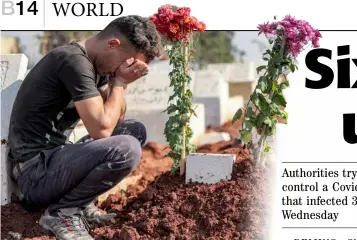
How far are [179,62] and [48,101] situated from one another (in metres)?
0.94

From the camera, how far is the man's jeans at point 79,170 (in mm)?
3598

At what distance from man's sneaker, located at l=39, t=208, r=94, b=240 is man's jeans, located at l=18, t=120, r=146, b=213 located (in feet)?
0.14

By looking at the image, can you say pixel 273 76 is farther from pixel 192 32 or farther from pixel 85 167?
pixel 85 167

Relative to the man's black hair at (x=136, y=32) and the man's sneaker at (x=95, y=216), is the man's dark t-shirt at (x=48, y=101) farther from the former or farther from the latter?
the man's sneaker at (x=95, y=216)

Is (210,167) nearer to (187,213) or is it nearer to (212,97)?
(187,213)

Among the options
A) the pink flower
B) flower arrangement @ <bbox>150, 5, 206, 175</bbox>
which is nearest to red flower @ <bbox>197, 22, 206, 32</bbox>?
flower arrangement @ <bbox>150, 5, 206, 175</bbox>

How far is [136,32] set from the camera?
12.2 ft

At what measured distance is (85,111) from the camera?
3.54 metres

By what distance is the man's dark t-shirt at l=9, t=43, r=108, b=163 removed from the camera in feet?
11.8

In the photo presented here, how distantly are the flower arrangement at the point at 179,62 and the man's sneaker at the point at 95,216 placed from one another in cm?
56

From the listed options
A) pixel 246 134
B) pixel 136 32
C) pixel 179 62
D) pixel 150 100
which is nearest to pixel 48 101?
pixel 136 32

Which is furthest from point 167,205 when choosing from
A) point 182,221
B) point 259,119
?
point 259,119

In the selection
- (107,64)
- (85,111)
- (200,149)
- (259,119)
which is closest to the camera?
(85,111)

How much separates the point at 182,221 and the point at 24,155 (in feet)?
3.41
